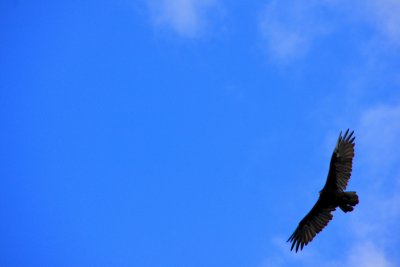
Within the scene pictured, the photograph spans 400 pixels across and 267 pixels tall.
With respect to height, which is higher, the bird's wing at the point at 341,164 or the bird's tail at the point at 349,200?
the bird's wing at the point at 341,164

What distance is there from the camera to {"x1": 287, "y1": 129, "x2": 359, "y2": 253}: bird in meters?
19.9

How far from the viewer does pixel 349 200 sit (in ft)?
64.2

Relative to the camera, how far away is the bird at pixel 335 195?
19.9 metres

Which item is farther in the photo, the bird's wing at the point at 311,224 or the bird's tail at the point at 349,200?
the bird's wing at the point at 311,224

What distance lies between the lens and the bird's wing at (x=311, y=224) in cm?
2098

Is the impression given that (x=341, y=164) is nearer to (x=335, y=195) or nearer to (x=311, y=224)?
(x=335, y=195)

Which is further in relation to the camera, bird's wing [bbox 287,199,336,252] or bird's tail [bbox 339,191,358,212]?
bird's wing [bbox 287,199,336,252]

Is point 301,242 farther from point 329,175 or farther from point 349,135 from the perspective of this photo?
point 349,135

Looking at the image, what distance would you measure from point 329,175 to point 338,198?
95 cm

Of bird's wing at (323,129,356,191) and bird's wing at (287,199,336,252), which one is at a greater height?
bird's wing at (323,129,356,191)

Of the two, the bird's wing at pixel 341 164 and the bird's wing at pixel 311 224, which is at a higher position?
the bird's wing at pixel 341 164

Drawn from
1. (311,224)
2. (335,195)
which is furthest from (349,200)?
(311,224)

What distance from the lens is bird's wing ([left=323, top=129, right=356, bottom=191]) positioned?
66.0 feet

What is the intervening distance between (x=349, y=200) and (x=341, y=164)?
147 centimetres
